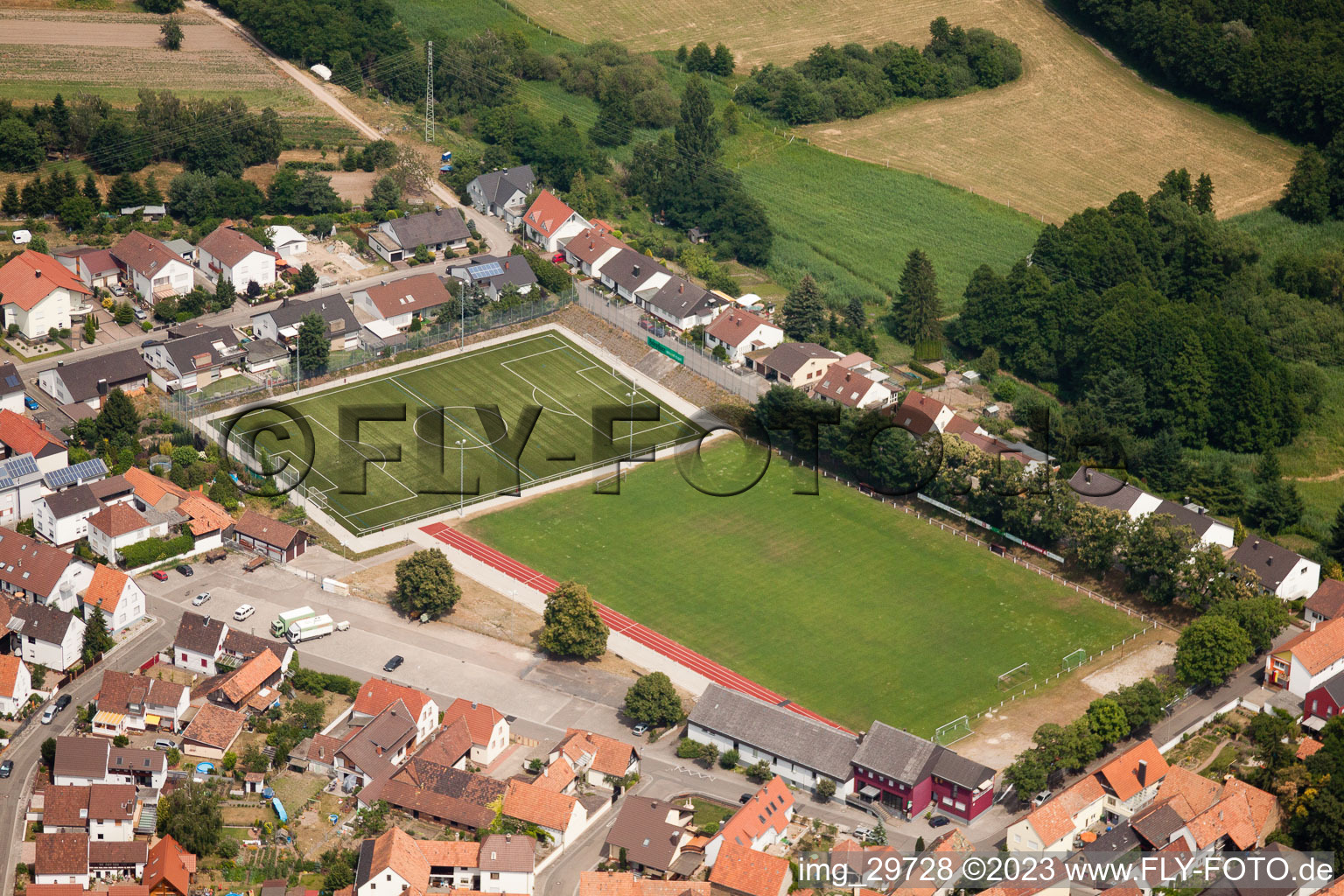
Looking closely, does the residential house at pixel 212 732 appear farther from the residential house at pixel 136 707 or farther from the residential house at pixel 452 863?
the residential house at pixel 452 863

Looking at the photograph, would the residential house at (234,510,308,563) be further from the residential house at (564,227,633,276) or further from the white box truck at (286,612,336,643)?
the residential house at (564,227,633,276)

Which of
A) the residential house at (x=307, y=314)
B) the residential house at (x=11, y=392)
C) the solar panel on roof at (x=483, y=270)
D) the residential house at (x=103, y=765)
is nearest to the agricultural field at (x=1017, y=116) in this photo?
the solar panel on roof at (x=483, y=270)

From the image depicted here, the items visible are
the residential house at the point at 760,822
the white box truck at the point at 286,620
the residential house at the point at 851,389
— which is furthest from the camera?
the residential house at the point at 851,389

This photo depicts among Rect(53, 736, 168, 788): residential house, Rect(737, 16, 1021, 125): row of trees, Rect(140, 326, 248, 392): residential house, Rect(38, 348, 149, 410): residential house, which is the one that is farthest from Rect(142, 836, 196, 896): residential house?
Rect(737, 16, 1021, 125): row of trees

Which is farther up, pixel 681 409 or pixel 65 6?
pixel 65 6

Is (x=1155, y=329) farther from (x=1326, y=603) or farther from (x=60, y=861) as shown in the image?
(x=60, y=861)

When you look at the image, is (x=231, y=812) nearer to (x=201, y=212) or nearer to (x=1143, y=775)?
(x=1143, y=775)

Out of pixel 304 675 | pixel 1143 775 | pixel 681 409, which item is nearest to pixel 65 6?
pixel 681 409
